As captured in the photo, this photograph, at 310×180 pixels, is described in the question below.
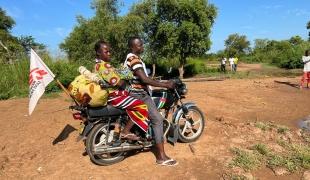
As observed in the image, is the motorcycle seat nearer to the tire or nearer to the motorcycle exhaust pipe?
the tire

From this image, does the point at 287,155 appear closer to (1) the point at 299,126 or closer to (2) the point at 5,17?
(1) the point at 299,126

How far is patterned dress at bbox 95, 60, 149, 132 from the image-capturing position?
4758mm

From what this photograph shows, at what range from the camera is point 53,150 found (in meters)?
5.92

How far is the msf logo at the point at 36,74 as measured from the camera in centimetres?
521

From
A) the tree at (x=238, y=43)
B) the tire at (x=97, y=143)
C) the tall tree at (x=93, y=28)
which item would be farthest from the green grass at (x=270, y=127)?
the tree at (x=238, y=43)

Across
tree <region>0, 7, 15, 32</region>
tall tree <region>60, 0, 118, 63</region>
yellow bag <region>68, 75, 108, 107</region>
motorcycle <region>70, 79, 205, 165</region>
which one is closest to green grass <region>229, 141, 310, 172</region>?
motorcycle <region>70, 79, 205, 165</region>

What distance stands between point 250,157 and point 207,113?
3.05 metres

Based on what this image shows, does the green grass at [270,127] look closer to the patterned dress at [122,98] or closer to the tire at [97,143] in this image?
the patterned dress at [122,98]

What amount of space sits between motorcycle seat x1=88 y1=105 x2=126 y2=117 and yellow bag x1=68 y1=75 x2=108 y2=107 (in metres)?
0.09

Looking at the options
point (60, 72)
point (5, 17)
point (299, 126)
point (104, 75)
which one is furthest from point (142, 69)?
point (5, 17)

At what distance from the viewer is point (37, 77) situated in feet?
17.1

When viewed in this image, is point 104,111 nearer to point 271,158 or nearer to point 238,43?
point 271,158

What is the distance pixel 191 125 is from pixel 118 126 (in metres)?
1.53

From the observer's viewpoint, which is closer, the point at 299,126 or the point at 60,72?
the point at 299,126
